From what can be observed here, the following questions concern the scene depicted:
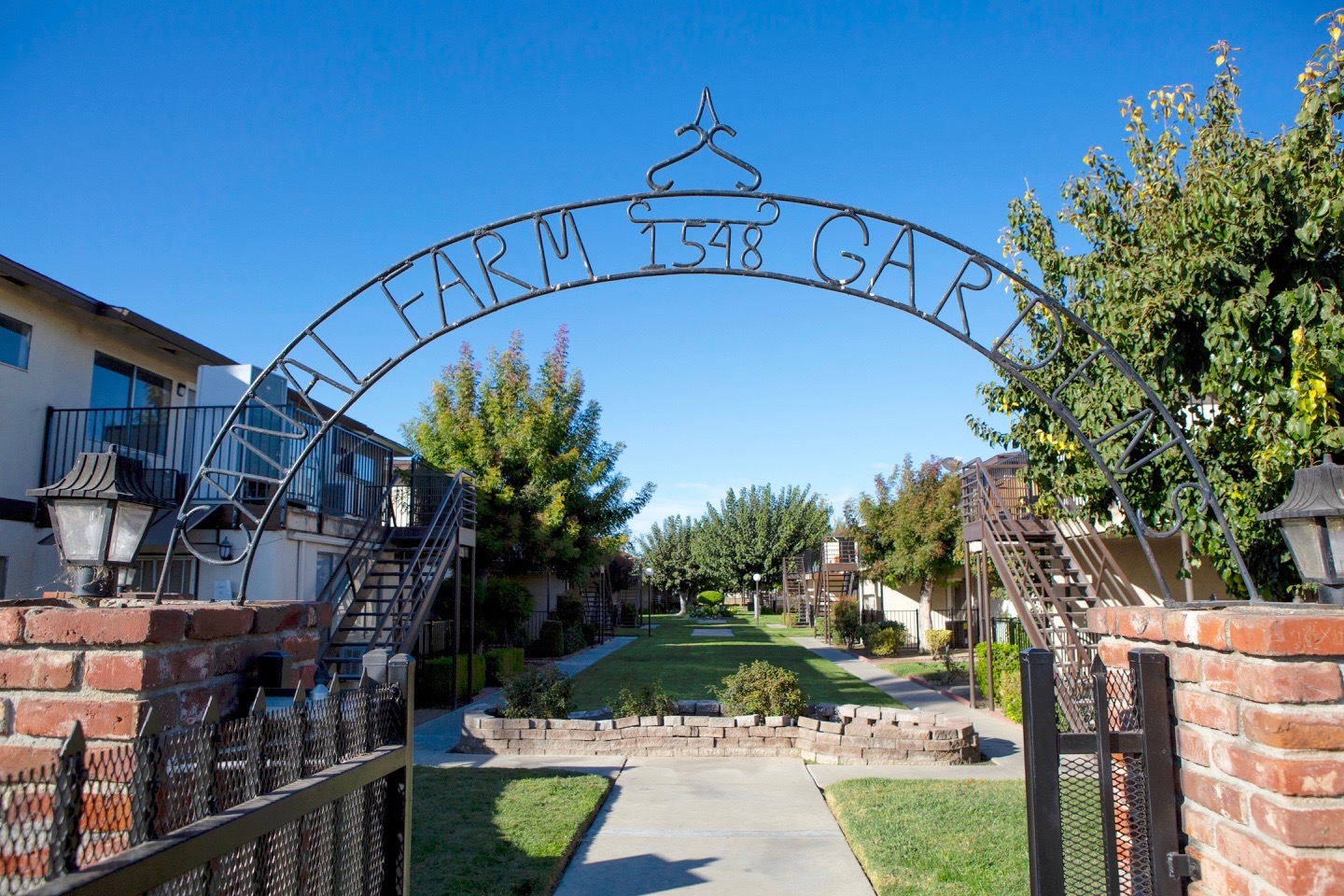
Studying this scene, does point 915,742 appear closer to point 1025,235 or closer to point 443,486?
point 1025,235

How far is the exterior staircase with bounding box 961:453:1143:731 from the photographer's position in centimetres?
1170

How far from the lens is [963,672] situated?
59.5 ft

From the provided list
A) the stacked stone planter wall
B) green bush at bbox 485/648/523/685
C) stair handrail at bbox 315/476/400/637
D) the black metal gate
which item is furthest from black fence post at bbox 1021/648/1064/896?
green bush at bbox 485/648/523/685

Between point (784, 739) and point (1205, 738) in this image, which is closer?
point (1205, 738)

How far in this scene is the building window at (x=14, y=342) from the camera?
12477 millimetres

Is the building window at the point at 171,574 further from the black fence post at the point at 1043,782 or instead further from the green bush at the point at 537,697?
the black fence post at the point at 1043,782

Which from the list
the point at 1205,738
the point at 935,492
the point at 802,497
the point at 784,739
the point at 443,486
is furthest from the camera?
the point at 802,497

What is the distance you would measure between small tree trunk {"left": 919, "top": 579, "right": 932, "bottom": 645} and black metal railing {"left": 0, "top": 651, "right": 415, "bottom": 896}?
23218 millimetres

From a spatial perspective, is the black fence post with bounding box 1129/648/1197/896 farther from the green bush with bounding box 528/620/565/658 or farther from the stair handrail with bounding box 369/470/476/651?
the green bush with bounding box 528/620/565/658

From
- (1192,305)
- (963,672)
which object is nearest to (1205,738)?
(1192,305)

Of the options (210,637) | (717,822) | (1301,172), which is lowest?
(717,822)

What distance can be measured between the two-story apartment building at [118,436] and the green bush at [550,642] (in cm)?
959

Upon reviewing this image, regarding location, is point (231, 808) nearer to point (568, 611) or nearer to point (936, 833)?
point (936, 833)

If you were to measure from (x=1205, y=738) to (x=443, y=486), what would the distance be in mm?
18575
